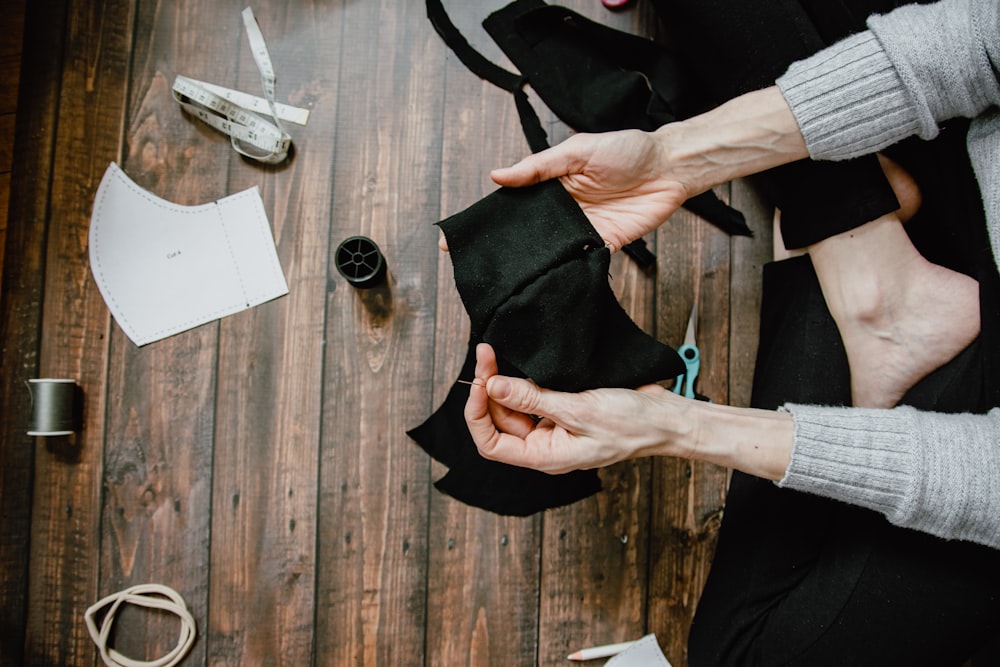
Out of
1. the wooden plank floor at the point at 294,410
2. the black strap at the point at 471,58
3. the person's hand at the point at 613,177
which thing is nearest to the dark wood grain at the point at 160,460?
the wooden plank floor at the point at 294,410

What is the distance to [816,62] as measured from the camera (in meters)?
0.91

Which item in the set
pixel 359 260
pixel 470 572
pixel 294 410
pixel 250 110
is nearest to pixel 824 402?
pixel 470 572

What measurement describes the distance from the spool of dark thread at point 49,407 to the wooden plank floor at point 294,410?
0.05 meters

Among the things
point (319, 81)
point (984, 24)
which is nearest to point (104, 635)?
point (319, 81)

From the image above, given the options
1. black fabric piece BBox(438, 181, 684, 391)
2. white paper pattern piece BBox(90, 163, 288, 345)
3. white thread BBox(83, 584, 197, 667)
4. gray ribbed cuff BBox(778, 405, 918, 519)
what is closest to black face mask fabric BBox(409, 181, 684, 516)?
black fabric piece BBox(438, 181, 684, 391)

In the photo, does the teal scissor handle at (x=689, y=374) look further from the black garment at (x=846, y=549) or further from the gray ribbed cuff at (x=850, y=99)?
the gray ribbed cuff at (x=850, y=99)

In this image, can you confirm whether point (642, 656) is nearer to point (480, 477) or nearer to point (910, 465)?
point (480, 477)

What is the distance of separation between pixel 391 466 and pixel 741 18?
0.96 metres

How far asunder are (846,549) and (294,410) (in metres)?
0.94

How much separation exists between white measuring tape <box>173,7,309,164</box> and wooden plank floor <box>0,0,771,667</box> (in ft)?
0.08

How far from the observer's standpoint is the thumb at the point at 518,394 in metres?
0.86

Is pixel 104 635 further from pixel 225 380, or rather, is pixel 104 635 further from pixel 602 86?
pixel 602 86

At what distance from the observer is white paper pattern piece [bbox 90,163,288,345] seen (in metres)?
1.18

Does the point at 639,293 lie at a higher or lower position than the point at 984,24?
lower
